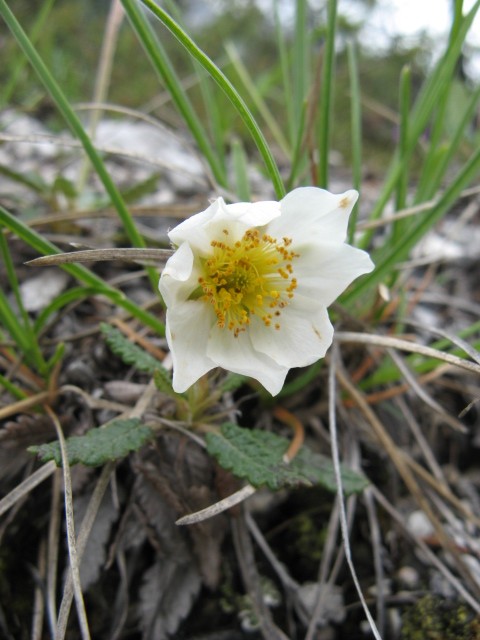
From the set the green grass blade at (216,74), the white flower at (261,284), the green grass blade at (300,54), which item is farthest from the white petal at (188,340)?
the green grass blade at (300,54)

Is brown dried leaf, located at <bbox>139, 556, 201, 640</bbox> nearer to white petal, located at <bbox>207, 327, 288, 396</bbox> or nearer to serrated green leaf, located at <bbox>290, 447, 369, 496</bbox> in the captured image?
serrated green leaf, located at <bbox>290, 447, 369, 496</bbox>

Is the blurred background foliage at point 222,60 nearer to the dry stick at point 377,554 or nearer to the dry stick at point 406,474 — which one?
the dry stick at point 406,474

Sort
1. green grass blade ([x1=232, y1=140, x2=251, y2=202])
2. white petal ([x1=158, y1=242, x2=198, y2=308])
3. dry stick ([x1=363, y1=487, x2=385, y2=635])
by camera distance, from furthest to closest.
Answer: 1. green grass blade ([x1=232, y1=140, x2=251, y2=202])
2. dry stick ([x1=363, y1=487, x2=385, y2=635])
3. white petal ([x1=158, y1=242, x2=198, y2=308])

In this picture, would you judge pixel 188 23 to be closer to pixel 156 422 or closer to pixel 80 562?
pixel 156 422

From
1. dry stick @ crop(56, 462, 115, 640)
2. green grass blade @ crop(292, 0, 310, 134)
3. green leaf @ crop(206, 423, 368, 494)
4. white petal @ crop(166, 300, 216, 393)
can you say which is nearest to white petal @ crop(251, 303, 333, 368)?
white petal @ crop(166, 300, 216, 393)

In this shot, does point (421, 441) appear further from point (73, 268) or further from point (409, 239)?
point (73, 268)
